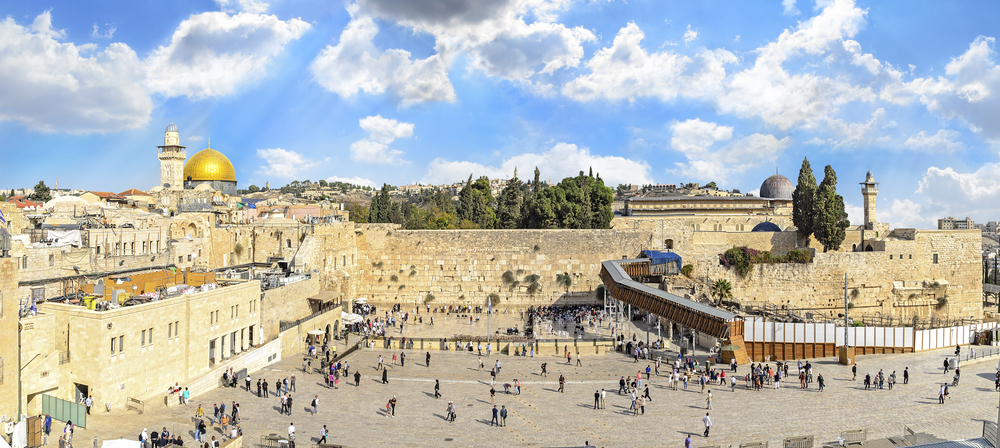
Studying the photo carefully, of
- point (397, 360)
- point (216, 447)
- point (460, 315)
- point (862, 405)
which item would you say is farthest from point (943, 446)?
point (460, 315)

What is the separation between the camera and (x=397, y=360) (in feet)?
88.6

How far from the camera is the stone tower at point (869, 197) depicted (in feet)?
149

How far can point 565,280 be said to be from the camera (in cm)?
4128

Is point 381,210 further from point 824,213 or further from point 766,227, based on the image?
point 824,213

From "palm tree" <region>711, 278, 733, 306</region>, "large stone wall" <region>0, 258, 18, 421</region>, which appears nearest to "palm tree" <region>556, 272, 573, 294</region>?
"palm tree" <region>711, 278, 733, 306</region>

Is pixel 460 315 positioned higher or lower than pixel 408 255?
lower

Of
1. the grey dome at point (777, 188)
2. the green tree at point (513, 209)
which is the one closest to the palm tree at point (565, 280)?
the green tree at point (513, 209)

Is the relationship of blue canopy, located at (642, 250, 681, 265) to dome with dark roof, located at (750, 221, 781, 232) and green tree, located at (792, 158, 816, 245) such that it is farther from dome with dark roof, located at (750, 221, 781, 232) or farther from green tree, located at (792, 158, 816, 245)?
dome with dark roof, located at (750, 221, 781, 232)

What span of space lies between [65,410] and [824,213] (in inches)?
1708

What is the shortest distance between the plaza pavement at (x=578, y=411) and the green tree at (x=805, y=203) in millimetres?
20043

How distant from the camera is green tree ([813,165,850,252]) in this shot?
140 feet

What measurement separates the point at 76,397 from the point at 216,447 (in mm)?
A: 6306

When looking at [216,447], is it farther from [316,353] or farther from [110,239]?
[110,239]

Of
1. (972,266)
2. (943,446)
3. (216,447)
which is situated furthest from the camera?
(972,266)
